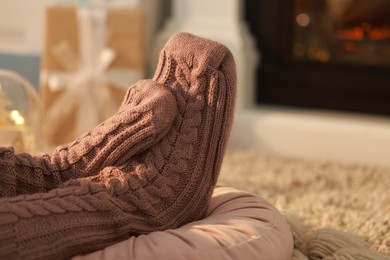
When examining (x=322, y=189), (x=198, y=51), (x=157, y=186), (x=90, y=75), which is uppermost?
(x=198, y=51)

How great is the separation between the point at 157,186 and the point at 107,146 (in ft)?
0.31

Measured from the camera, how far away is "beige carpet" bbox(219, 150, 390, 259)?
1364 mm

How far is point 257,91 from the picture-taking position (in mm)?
2352

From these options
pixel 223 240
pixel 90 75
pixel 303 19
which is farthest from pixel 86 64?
pixel 223 240

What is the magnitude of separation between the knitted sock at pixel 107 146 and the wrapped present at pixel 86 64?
1020 millimetres

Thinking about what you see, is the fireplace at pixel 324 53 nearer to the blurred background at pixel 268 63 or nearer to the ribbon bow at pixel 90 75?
the blurred background at pixel 268 63

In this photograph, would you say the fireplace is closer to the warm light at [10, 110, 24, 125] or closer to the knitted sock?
the warm light at [10, 110, 24, 125]

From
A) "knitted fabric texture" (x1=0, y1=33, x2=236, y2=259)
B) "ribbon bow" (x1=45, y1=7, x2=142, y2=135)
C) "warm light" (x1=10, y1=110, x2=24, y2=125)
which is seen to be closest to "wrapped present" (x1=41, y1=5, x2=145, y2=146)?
"ribbon bow" (x1=45, y1=7, x2=142, y2=135)

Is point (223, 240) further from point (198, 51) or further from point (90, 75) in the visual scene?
point (90, 75)

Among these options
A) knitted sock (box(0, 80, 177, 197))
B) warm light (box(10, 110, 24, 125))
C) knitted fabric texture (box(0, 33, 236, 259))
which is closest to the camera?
knitted fabric texture (box(0, 33, 236, 259))

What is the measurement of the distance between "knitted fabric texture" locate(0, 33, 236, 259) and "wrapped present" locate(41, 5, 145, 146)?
3.09 feet

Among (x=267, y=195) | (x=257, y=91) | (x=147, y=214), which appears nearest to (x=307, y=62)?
(x=257, y=91)

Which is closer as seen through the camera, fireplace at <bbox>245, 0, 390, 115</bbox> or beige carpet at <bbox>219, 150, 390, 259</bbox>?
beige carpet at <bbox>219, 150, 390, 259</bbox>

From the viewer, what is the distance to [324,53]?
2281mm
